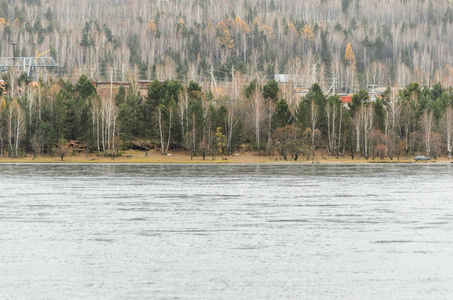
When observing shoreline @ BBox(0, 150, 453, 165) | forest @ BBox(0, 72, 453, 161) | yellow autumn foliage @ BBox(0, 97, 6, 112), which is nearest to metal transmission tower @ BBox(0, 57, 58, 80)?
forest @ BBox(0, 72, 453, 161)

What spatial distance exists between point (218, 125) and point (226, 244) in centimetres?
8187

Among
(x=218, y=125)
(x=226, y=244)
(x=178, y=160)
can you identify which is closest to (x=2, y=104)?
(x=178, y=160)

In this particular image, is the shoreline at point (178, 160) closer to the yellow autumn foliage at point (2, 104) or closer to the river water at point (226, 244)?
the yellow autumn foliage at point (2, 104)

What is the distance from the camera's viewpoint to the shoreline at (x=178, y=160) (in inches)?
4038

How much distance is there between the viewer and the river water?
21.9 metres

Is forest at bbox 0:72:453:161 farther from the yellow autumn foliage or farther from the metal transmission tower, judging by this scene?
the metal transmission tower

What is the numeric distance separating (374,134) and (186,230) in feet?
262

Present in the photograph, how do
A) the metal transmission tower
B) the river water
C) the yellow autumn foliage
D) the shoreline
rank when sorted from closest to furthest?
the river water, the shoreline, the yellow autumn foliage, the metal transmission tower

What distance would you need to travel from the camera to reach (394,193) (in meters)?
53.3

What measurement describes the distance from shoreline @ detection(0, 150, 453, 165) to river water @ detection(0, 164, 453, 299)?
48742 millimetres

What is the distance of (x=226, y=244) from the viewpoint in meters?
29.2

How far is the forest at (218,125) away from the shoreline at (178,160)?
1323 millimetres

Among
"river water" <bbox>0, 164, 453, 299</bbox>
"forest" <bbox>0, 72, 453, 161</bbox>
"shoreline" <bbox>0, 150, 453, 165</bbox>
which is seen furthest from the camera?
"forest" <bbox>0, 72, 453, 161</bbox>

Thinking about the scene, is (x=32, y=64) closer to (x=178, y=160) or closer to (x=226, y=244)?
(x=178, y=160)
